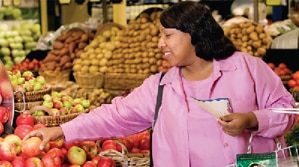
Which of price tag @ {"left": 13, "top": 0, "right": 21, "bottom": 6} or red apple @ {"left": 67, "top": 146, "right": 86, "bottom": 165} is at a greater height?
price tag @ {"left": 13, "top": 0, "right": 21, "bottom": 6}

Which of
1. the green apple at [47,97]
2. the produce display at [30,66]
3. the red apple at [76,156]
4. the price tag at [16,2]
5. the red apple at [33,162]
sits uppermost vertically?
the price tag at [16,2]

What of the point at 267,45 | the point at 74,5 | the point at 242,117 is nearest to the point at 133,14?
the point at 74,5

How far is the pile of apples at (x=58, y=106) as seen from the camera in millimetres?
4035

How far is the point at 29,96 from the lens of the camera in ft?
13.9

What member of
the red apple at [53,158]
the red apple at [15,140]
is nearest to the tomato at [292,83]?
the red apple at [53,158]

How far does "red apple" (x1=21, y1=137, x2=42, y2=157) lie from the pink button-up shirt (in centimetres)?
→ 17

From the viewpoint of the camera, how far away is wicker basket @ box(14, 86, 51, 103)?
4141 mm

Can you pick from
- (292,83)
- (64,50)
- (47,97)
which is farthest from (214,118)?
(64,50)

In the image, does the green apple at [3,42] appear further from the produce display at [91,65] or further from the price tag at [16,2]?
the price tag at [16,2]

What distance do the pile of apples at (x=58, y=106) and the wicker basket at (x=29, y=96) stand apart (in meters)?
0.06

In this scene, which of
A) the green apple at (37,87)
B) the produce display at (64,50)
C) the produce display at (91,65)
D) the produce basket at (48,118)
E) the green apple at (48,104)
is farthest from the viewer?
the produce display at (64,50)

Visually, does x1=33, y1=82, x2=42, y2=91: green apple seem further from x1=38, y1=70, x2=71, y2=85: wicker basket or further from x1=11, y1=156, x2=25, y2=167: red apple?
x1=38, y1=70, x2=71, y2=85: wicker basket

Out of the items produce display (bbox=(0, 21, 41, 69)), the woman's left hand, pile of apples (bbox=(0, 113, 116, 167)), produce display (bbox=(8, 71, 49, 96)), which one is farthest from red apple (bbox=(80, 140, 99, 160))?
produce display (bbox=(0, 21, 41, 69))

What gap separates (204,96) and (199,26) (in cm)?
36
